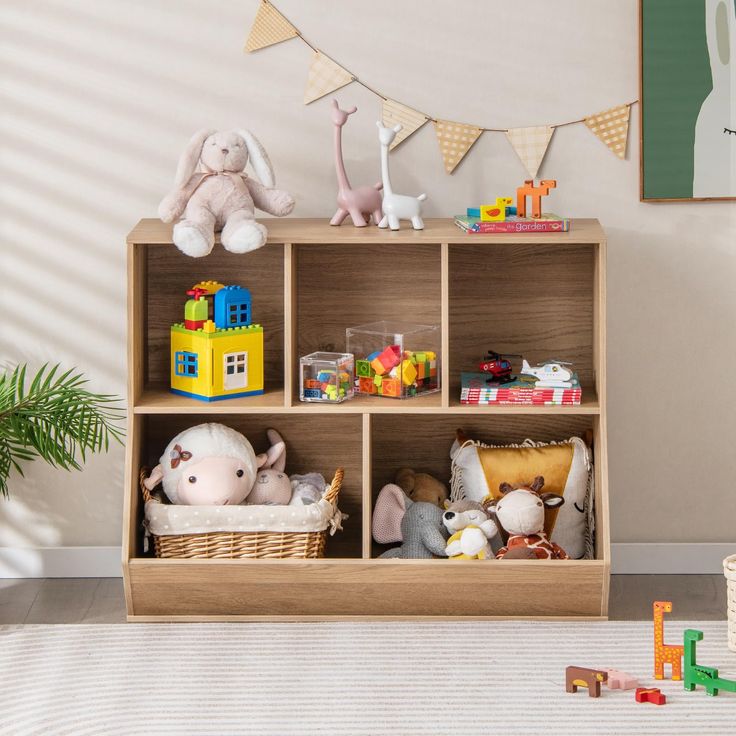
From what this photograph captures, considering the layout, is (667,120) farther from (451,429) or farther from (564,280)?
(451,429)

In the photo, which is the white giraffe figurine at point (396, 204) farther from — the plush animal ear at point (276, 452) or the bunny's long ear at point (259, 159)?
the plush animal ear at point (276, 452)

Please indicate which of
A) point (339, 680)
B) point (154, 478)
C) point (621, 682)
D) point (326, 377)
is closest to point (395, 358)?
point (326, 377)

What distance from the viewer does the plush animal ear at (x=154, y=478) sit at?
2600 mm

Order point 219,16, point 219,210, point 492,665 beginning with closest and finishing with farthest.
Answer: point 492,665, point 219,210, point 219,16

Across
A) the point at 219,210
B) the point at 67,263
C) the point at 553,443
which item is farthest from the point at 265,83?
the point at 553,443

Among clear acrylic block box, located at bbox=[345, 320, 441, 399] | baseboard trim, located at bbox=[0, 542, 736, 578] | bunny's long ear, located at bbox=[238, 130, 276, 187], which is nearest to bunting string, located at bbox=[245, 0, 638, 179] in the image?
bunny's long ear, located at bbox=[238, 130, 276, 187]

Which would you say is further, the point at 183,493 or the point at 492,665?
the point at 183,493

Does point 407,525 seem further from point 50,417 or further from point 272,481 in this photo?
point 50,417

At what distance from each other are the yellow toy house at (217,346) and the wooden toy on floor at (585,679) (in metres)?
0.97

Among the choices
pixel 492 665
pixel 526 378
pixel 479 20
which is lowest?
pixel 492 665

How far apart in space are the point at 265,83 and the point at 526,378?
951 millimetres

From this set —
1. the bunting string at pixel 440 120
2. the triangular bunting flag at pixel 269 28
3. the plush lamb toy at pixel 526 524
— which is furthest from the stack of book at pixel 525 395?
the triangular bunting flag at pixel 269 28

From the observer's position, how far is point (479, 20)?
2.69m

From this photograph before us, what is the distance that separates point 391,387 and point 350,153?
0.60m
